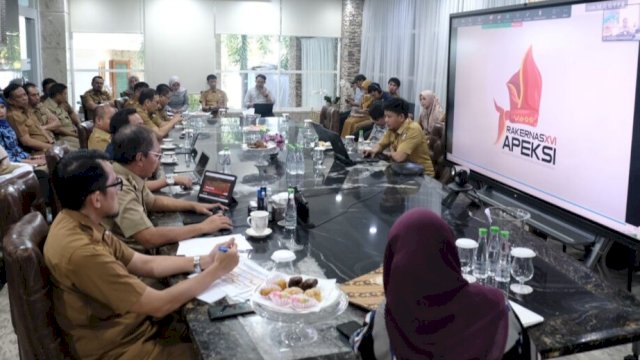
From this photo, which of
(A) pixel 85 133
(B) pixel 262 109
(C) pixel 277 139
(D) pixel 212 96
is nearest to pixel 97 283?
(C) pixel 277 139

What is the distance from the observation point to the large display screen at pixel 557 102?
6.79ft

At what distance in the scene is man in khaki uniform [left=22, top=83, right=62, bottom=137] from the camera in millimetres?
6152

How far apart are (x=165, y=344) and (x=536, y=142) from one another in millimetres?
1807

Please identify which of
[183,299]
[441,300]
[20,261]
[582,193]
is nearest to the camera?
[441,300]

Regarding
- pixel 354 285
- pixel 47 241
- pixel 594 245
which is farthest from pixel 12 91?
pixel 594 245

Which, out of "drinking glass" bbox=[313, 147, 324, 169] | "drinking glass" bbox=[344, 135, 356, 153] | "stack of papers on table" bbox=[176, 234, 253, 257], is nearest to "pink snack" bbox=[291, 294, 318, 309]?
"stack of papers on table" bbox=[176, 234, 253, 257]

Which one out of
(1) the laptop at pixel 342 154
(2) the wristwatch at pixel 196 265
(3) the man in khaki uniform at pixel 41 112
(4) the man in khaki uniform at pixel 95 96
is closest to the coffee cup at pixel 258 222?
(2) the wristwatch at pixel 196 265

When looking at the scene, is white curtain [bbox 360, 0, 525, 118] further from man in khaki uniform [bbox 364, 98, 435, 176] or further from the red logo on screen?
the red logo on screen

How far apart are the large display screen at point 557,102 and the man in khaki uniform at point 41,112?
4856 mm

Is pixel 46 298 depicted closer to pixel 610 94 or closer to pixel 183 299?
pixel 183 299

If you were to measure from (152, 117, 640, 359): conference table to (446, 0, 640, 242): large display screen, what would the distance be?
26cm

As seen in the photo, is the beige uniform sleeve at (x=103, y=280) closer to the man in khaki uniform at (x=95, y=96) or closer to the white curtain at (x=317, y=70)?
the man in khaki uniform at (x=95, y=96)

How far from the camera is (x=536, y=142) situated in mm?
2588

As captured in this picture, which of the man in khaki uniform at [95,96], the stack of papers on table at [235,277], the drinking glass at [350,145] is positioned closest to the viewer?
the stack of papers on table at [235,277]
